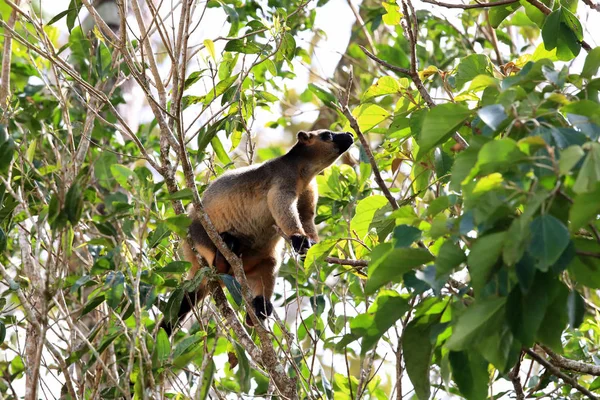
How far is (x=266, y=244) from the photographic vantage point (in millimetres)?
6059

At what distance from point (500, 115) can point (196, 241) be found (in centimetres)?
368

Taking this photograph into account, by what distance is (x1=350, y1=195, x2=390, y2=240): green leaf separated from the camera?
382cm

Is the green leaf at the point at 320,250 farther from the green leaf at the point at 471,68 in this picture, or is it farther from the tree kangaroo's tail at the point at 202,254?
the tree kangaroo's tail at the point at 202,254

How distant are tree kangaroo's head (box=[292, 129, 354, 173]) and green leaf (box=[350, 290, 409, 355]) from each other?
157 inches

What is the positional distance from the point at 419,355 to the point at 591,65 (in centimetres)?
114

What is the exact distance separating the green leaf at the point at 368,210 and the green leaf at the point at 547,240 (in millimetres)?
1810

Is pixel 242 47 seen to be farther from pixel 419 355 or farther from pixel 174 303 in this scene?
pixel 419 355

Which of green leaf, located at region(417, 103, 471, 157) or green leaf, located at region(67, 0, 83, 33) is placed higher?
green leaf, located at region(67, 0, 83, 33)

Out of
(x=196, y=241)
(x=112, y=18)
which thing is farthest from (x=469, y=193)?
(x=112, y=18)

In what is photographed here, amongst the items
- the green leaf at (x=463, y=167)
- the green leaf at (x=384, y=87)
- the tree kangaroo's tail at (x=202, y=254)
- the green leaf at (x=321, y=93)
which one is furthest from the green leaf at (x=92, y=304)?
the green leaf at (x=321, y=93)

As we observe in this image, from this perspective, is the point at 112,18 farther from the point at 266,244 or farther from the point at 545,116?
the point at 545,116

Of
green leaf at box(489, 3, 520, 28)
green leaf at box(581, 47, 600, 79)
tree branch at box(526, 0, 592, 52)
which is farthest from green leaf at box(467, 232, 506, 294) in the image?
green leaf at box(489, 3, 520, 28)

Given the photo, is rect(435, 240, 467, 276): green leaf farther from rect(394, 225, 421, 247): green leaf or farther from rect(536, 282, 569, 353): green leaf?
rect(536, 282, 569, 353): green leaf

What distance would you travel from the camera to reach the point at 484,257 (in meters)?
2.11
